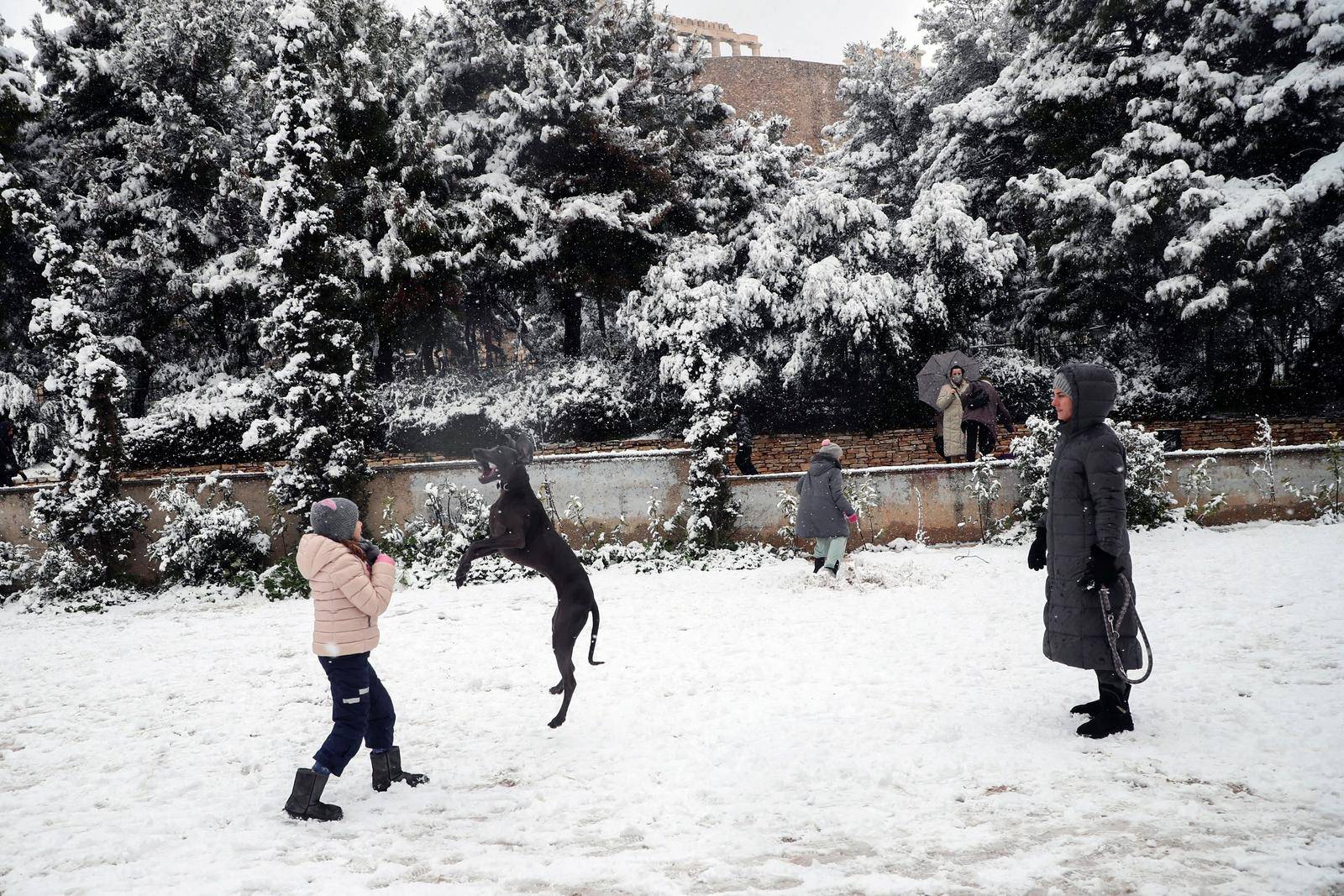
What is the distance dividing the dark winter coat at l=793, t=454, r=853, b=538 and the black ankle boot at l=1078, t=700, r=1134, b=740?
179 inches

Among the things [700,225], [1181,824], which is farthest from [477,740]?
[700,225]

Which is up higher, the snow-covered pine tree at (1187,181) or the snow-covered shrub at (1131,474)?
the snow-covered pine tree at (1187,181)

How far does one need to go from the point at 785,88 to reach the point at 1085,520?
1867 inches

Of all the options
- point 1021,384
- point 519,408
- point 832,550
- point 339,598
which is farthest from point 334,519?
point 1021,384

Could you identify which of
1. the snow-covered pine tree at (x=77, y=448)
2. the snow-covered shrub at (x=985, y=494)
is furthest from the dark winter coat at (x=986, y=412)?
the snow-covered pine tree at (x=77, y=448)

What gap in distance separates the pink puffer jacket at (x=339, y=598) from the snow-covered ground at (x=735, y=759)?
86 cm

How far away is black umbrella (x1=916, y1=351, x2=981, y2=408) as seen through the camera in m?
13.6

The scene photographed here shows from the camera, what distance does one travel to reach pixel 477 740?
5176 mm

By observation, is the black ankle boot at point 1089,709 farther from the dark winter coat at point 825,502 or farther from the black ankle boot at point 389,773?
the dark winter coat at point 825,502

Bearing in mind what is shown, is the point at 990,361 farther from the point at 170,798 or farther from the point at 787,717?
the point at 170,798

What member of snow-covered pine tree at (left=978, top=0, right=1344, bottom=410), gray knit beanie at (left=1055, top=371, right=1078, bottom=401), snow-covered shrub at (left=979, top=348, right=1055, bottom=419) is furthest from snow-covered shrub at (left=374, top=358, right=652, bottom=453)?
gray knit beanie at (left=1055, top=371, right=1078, bottom=401)

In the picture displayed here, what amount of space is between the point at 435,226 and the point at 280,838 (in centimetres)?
1337

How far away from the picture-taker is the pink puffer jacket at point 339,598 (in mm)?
4086

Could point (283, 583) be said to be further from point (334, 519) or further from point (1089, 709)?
point (1089, 709)
